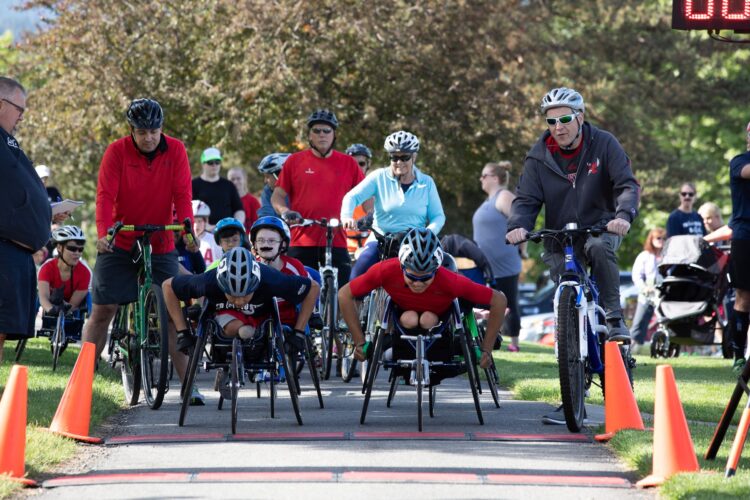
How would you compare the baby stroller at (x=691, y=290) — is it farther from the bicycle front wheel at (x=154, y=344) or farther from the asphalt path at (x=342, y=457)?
the bicycle front wheel at (x=154, y=344)

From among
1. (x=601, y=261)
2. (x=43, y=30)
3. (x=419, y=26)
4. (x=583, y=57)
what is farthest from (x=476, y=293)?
(x=583, y=57)

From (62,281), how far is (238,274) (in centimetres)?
594

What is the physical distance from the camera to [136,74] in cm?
2956

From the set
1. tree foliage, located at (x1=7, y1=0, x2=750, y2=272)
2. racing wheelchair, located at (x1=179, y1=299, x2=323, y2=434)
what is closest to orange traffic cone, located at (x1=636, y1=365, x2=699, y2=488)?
racing wheelchair, located at (x1=179, y1=299, x2=323, y2=434)

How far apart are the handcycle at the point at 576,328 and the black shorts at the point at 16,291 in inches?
121

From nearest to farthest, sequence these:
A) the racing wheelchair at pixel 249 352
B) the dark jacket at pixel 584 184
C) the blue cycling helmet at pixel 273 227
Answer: the racing wheelchair at pixel 249 352, the dark jacket at pixel 584 184, the blue cycling helmet at pixel 273 227

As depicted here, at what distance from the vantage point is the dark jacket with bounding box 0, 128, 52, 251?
29.9ft

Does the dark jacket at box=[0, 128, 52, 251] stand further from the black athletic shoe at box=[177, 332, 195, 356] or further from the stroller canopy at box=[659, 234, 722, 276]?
the stroller canopy at box=[659, 234, 722, 276]

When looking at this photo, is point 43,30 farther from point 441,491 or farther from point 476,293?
point 441,491

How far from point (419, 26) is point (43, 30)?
8085mm

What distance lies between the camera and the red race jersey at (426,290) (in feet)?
33.4

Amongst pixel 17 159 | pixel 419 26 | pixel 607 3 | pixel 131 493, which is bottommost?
pixel 131 493

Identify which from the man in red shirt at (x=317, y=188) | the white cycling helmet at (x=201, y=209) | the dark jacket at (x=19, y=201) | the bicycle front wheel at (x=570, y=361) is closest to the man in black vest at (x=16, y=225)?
the dark jacket at (x=19, y=201)

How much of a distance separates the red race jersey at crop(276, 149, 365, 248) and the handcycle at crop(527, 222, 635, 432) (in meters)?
4.29
